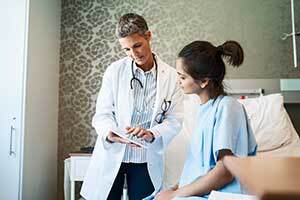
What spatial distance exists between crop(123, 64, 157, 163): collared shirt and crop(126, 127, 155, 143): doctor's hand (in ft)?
0.31

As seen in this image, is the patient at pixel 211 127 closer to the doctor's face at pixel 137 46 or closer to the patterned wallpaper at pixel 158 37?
the doctor's face at pixel 137 46

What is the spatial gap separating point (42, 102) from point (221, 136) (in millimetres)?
1761

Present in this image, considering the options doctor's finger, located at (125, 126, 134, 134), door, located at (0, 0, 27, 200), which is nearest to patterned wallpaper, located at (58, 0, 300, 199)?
door, located at (0, 0, 27, 200)

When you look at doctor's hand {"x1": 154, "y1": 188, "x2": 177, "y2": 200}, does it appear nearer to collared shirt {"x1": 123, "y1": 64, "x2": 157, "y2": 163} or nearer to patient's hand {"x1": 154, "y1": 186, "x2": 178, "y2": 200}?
patient's hand {"x1": 154, "y1": 186, "x2": 178, "y2": 200}

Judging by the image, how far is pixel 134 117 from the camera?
166 cm

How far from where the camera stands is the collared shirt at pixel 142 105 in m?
1.63

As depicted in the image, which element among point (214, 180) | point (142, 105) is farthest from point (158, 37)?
point (214, 180)

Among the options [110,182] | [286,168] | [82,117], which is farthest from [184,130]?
[286,168]

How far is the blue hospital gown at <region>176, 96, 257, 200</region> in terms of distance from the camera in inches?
44.4

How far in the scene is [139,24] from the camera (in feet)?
5.29

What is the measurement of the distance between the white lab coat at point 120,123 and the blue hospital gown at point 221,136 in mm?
380

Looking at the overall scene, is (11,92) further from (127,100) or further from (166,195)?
(166,195)

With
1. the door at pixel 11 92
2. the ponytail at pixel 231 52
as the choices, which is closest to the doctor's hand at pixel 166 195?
the ponytail at pixel 231 52

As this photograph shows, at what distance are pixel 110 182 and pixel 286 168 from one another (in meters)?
1.24
